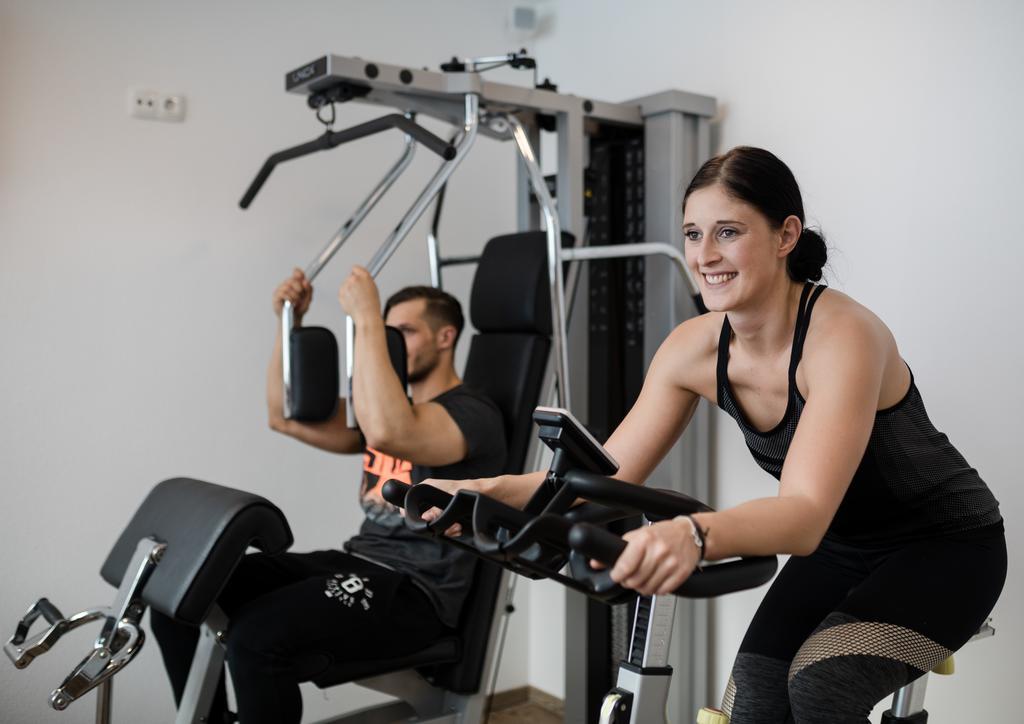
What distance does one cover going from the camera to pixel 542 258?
2.34 meters

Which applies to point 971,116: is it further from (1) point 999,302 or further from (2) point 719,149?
(2) point 719,149

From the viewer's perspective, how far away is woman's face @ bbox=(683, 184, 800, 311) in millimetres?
1386

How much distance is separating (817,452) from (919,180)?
1.36 meters

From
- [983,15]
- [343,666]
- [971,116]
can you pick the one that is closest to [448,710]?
[343,666]

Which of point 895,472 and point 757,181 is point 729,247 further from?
point 895,472

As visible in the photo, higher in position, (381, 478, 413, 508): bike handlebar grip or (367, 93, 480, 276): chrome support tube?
(367, 93, 480, 276): chrome support tube

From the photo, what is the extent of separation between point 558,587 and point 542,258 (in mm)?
Result: 1383

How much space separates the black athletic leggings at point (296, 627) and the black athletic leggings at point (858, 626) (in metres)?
0.82

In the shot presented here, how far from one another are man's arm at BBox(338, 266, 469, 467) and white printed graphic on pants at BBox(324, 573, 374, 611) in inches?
10.9

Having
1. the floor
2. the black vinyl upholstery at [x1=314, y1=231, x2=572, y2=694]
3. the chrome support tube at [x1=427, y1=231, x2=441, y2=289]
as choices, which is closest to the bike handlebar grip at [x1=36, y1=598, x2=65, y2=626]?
the black vinyl upholstery at [x1=314, y1=231, x2=572, y2=694]

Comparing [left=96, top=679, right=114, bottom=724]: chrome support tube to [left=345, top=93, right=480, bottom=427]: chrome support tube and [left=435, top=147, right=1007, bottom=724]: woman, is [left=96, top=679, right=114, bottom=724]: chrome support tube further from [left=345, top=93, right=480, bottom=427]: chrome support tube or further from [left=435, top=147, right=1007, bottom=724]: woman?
[left=435, top=147, right=1007, bottom=724]: woman

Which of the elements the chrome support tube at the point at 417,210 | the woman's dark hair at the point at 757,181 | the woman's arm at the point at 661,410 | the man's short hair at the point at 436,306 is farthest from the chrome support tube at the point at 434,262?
the woman's dark hair at the point at 757,181

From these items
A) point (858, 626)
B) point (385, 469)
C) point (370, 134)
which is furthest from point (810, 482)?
point (370, 134)

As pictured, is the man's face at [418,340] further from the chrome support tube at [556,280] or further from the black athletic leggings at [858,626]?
the black athletic leggings at [858,626]
